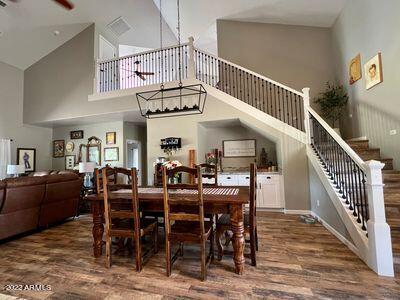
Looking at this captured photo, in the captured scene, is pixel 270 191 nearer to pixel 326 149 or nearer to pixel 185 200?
pixel 326 149

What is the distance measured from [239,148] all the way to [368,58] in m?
3.36

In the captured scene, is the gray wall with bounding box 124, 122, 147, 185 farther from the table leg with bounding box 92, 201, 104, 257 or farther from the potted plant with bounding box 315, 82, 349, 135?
the potted plant with bounding box 315, 82, 349, 135

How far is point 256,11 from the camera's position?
18.6ft

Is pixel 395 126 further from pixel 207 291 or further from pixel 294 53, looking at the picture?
pixel 207 291

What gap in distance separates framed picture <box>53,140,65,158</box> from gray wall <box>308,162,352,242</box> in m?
7.96

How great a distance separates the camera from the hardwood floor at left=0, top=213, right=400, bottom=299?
1.84 meters

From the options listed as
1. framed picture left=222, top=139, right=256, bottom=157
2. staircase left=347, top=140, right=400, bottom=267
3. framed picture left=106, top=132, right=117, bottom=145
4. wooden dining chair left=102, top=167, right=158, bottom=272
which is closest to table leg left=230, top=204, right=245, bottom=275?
wooden dining chair left=102, top=167, right=158, bottom=272

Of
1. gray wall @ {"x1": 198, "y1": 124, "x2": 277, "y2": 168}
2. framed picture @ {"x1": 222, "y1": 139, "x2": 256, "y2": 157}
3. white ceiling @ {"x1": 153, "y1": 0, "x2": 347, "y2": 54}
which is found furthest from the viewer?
framed picture @ {"x1": 222, "y1": 139, "x2": 256, "y2": 157}

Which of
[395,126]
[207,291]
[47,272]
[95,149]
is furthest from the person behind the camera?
[95,149]

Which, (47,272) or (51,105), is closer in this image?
(47,272)

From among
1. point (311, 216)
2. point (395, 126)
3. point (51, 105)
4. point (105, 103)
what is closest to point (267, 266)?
point (311, 216)

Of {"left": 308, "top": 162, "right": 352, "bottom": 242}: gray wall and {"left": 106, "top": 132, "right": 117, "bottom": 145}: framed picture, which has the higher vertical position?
{"left": 106, "top": 132, "right": 117, "bottom": 145}: framed picture

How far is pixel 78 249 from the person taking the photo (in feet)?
9.35

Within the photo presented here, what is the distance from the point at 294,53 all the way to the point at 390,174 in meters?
4.09
